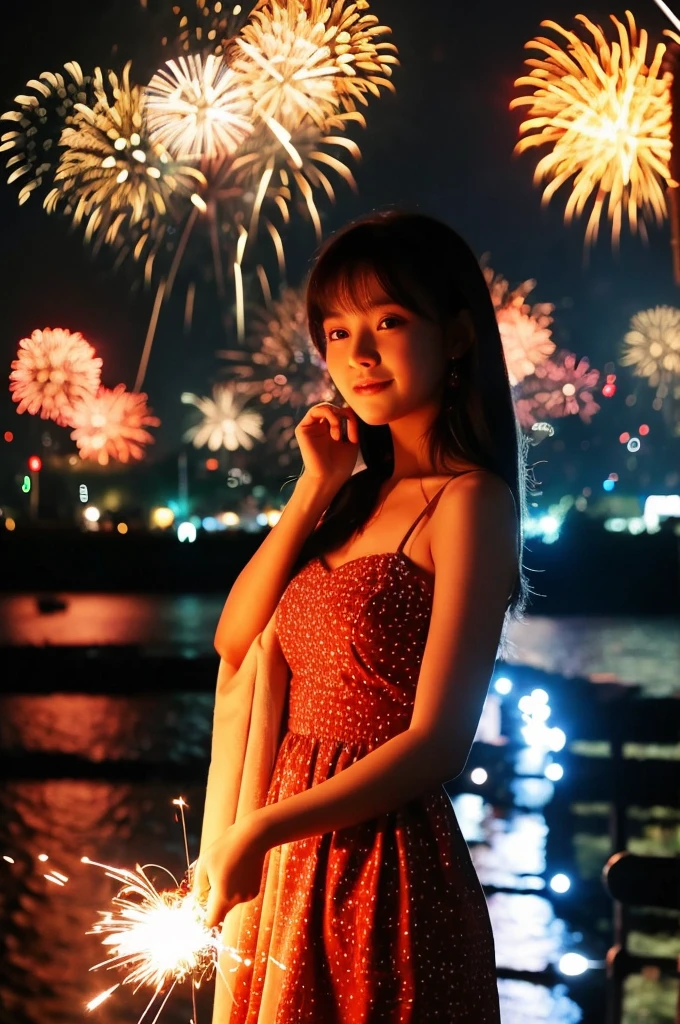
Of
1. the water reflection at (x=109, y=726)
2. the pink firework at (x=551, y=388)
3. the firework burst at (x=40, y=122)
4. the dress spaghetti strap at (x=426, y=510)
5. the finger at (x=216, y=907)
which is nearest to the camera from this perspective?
the finger at (x=216, y=907)

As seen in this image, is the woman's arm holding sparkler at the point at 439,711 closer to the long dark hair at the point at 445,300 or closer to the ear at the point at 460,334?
the long dark hair at the point at 445,300

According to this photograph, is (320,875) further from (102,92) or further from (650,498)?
(650,498)

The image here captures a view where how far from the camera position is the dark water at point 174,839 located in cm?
462

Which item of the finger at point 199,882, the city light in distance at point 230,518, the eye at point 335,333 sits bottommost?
the finger at point 199,882

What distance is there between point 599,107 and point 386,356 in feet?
13.5

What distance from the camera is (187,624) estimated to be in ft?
72.6

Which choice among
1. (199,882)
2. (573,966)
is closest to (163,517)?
(573,966)

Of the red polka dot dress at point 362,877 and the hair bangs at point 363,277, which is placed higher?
the hair bangs at point 363,277

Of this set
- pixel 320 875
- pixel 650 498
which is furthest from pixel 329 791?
pixel 650 498

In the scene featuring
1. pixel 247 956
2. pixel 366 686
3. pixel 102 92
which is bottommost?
pixel 247 956

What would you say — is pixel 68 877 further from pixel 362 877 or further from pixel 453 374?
pixel 453 374

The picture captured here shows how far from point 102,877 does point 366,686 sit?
4993 millimetres

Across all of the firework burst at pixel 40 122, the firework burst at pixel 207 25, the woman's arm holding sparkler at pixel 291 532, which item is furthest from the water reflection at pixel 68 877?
the firework burst at pixel 207 25

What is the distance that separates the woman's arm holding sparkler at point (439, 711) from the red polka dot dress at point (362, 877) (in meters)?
0.09
